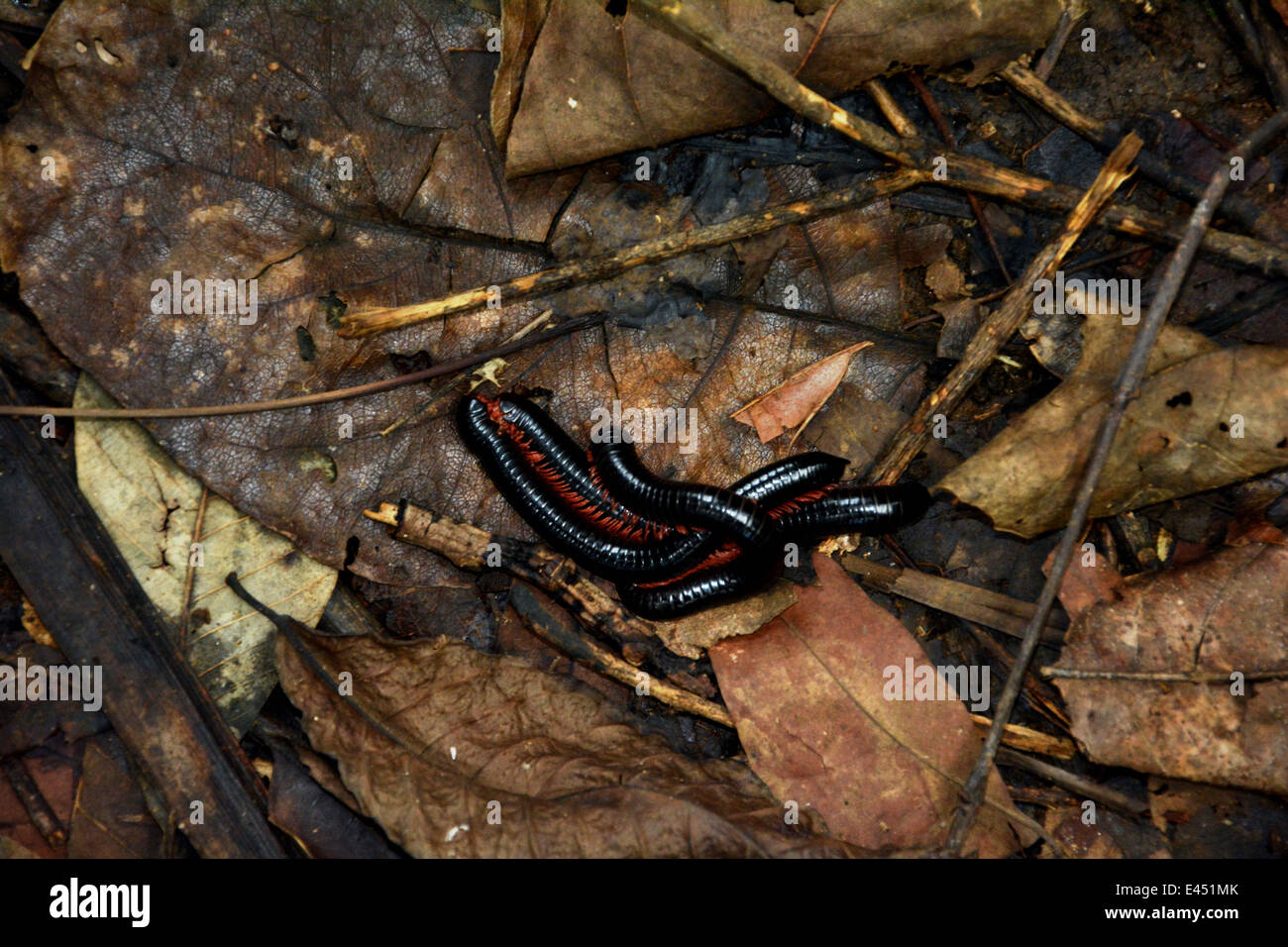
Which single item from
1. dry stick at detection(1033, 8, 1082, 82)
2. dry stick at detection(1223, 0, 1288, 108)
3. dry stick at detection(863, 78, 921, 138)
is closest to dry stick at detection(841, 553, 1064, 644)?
dry stick at detection(863, 78, 921, 138)

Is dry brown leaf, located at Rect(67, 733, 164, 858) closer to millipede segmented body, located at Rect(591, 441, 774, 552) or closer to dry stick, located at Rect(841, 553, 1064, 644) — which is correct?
millipede segmented body, located at Rect(591, 441, 774, 552)

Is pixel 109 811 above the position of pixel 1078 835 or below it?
above

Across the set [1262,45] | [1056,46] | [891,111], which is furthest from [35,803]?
[1262,45]

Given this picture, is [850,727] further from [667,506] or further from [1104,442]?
[1104,442]

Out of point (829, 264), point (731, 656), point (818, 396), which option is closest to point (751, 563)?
point (731, 656)

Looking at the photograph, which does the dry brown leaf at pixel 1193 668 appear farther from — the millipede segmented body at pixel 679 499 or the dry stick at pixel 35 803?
the dry stick at pixel 35 803

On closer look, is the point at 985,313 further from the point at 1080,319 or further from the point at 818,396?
the point at 818,396
